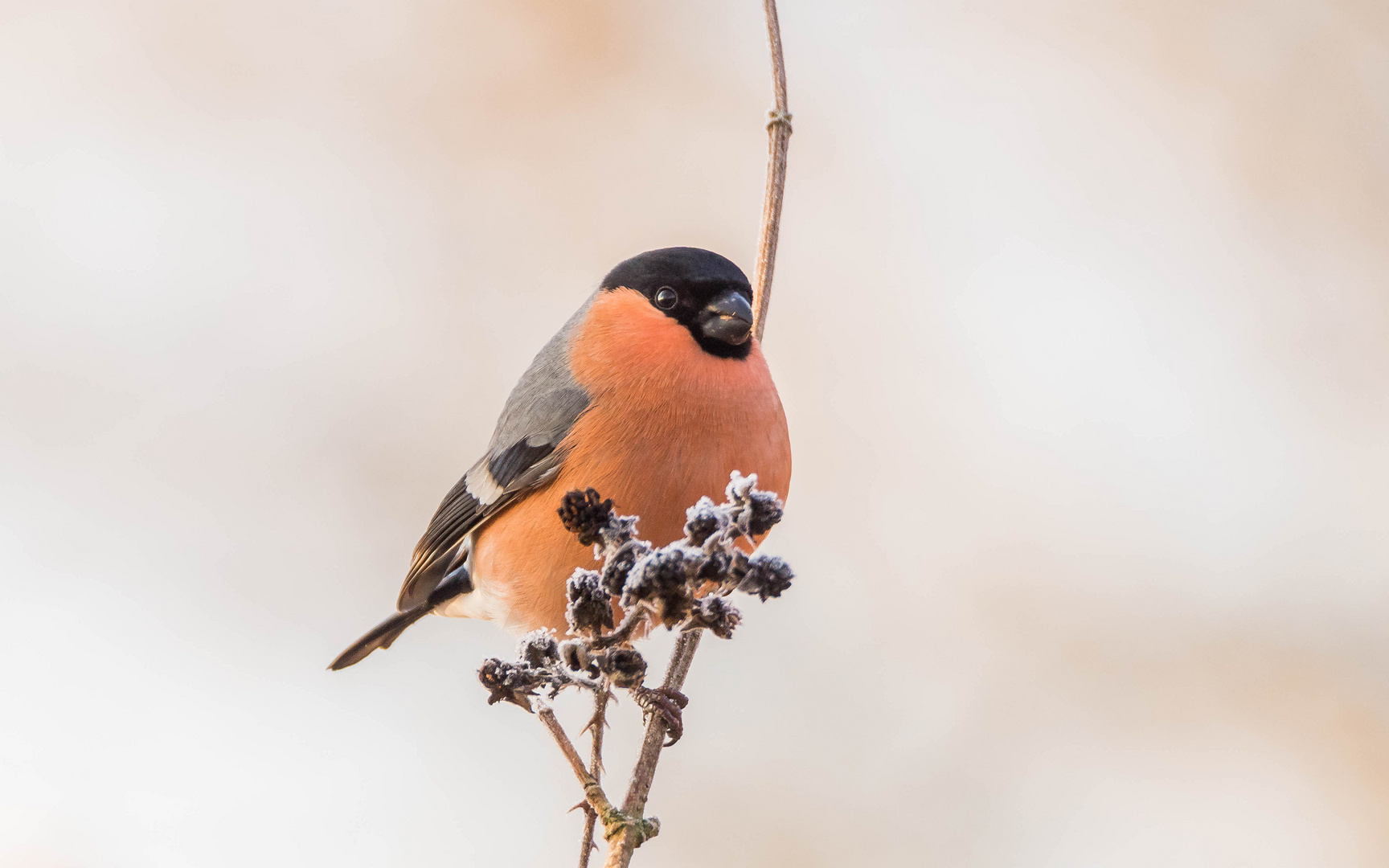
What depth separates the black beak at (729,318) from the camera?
7.02ft

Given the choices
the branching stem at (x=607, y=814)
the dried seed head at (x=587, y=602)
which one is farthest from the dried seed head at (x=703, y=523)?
the branching stem at (x=607, y=814)

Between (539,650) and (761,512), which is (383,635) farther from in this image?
(761,512)

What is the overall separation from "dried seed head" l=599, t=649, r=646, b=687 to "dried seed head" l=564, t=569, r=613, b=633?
37mm

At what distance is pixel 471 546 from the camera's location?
2.72 meters

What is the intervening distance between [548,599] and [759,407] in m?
0.61

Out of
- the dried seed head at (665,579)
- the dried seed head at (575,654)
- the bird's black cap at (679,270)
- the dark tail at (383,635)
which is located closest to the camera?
the dried seed head at (665,579)

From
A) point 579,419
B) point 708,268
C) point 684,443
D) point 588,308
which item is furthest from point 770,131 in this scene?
point 588,308

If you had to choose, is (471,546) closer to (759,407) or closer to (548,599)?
(548,599)

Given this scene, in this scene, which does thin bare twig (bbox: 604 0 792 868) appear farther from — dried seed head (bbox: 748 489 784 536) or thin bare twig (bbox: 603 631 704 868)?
dried seed head (bbox: 748 489 784 536)

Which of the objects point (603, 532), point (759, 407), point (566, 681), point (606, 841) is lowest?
point (606, 841)

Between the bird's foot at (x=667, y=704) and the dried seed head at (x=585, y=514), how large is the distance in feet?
0.88

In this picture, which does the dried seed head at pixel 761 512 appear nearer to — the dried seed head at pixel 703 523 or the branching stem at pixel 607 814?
the dried seed head at pixel 703 523

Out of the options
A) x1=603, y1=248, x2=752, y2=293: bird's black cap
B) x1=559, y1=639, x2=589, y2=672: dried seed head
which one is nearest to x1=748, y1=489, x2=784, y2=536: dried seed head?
x1=559, y1=639, x2=589, y2=672: dried seed head

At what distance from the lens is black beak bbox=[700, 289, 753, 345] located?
2.14 meters
